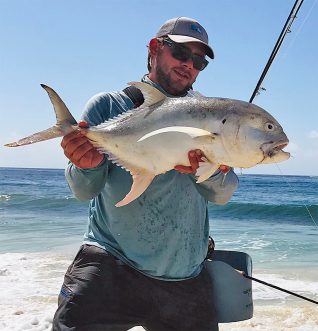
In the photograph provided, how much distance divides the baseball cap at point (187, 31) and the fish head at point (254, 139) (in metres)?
0.89

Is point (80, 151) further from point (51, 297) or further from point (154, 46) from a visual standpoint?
point (51, 297)

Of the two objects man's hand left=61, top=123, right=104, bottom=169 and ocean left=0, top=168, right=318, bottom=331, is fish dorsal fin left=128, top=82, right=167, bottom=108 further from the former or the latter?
ocean left=0, top=168, right=318, bottom=331

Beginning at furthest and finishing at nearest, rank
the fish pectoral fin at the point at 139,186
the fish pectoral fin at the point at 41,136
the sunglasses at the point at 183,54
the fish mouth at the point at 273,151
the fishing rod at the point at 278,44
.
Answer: the fishing rod at the point at 278,44, the sunglasses at the point at 183,54, the fish pectoral fin at the point at 139,186, the fish pectoral fin at the point at 41,136, the fish mouth at the point at 273,151

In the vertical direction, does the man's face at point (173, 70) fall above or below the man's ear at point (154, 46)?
below

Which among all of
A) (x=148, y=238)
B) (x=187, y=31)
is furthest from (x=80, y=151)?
(x=187, y=31)

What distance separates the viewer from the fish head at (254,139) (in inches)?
87.2

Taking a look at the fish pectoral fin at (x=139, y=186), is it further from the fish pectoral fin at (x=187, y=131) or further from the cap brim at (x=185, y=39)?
the cap brim at (x=185, y=39)

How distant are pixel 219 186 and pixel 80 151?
916 mm

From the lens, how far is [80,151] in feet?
A: 8.71

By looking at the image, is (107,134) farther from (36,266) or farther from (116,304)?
(36,266)

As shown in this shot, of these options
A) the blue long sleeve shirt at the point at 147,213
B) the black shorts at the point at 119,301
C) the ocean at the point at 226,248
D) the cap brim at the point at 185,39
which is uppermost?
the cap brim at the point at 185,39

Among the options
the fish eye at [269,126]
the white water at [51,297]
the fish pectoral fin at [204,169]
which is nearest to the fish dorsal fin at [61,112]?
the fish pectoral fin at [204,169]

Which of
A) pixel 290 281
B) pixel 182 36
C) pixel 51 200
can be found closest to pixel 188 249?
pixel 182 36

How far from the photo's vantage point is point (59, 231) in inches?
576
